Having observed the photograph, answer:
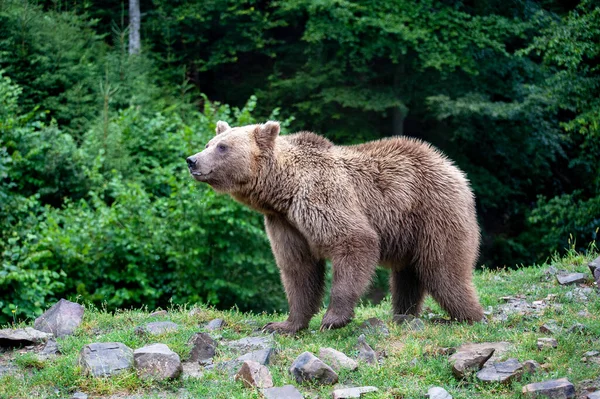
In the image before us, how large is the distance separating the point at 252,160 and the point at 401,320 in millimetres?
2119

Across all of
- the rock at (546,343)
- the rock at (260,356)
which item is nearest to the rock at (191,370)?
the rock at (260,356)

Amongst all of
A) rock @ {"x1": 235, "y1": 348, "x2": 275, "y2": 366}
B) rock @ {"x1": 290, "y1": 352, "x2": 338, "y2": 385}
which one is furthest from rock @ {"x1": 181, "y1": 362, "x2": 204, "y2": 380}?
rock @ {"x1": 290, "y1": 352, "x2": 338, "y2": 385}

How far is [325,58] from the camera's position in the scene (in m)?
19.4

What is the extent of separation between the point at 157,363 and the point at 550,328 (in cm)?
327

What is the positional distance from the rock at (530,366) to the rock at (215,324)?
300 centimetres

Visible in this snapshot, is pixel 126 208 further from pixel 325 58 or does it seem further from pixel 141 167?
pixel 325 58

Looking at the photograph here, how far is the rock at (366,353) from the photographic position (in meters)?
5.72

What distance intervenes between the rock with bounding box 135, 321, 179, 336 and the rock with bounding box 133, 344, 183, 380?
90cm

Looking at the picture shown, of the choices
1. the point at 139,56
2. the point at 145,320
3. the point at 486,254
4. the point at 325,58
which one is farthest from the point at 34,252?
the point at 486,254

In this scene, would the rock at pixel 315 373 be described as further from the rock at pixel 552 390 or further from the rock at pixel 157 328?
the rock at pixel 157 328

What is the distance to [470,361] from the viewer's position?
17.3 ft

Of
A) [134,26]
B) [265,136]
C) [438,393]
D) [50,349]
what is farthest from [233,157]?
[134,26]

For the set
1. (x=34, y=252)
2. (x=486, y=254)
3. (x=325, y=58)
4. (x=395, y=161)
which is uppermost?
(x=325, y=58)

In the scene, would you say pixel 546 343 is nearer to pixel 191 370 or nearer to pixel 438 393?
pixel 438 393
